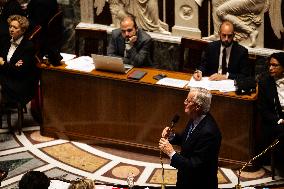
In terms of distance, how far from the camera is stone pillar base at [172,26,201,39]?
811cm

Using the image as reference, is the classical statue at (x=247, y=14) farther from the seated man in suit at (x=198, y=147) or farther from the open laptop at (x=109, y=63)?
the seated man in suit at (x=198, y=147)

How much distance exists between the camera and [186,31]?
817 cm

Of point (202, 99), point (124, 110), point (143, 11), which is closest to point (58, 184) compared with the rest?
point (202, 99)

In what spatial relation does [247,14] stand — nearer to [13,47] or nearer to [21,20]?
[21,20]

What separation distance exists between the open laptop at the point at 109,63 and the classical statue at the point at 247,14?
1.76 meters

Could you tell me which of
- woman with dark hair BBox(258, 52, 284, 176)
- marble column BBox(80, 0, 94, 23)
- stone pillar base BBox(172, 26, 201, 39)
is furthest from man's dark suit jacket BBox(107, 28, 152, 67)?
marble column BBox(80, 0, 94, 23)

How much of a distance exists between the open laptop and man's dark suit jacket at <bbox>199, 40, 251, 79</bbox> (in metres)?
0.93

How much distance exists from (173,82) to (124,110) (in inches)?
26.5

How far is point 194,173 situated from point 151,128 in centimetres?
217

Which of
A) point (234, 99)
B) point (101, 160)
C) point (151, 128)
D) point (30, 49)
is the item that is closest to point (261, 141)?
point (234, 99)

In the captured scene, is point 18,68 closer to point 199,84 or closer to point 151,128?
point 151,128

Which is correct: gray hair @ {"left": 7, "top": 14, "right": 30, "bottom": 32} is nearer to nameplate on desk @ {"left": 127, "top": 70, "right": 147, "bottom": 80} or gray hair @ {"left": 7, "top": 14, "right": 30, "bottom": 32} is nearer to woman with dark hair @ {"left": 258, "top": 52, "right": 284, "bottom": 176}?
nameplate on desk @ {"left": 127, "top": 70, "right": 147, "bottom": 80}

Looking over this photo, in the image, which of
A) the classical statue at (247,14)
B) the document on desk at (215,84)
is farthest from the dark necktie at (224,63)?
the classical statue at (247,14)

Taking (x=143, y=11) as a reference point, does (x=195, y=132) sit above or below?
below
